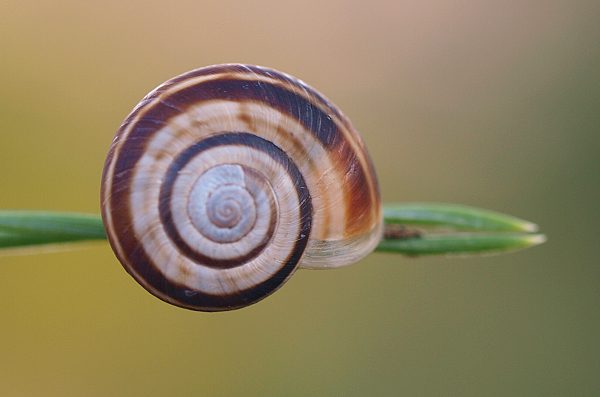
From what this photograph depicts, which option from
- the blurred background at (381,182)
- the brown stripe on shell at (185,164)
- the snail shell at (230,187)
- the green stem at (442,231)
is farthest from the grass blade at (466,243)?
the blurred background at (381,182)

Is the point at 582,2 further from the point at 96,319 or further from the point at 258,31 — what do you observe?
the point at 96,319

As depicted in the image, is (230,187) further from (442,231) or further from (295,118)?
(442,231)

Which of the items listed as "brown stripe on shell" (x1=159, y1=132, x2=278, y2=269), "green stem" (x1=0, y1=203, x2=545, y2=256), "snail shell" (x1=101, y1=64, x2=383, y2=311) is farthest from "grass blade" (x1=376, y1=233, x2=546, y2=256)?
"brown stripe on shell" (x1=159, y1=132, x2=278, y2=269)

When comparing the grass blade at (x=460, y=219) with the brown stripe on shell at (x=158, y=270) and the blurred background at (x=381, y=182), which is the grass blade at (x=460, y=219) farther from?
the blurred background at (x=381, y=182)

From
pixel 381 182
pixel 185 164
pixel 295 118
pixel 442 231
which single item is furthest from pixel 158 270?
pixel 381 182

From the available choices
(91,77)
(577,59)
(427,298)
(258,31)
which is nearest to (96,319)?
(91,77)
